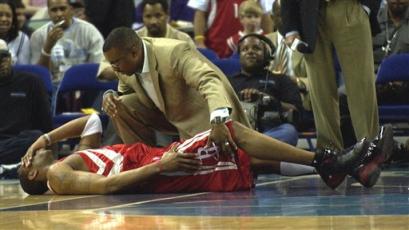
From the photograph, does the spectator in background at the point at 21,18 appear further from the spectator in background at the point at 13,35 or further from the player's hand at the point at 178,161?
the player's hand at the point at 178,161

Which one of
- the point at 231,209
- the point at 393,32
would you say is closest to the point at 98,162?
the point at 231,209

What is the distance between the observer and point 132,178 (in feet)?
19.5

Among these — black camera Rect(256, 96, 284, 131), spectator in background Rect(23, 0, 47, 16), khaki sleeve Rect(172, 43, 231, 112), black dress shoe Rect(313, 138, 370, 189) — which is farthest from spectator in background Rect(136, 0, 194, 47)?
spectator in background Rect(23, 0, 47, 16)

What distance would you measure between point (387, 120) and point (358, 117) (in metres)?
2.26

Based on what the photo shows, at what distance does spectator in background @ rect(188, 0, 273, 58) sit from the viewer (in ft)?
33.0

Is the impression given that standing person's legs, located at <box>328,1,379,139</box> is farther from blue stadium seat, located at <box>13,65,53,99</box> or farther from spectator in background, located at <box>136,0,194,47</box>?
blue stadium seat, located at <box>13,65,53,99</box>

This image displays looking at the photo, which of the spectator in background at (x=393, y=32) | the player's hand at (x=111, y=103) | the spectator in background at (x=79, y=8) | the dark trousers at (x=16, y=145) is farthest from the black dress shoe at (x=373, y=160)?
the spectator in background at (x=79, y=8)

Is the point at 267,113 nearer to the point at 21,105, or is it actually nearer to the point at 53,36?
the point at 21,105

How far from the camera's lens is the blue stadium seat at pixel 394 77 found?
27.4 ft

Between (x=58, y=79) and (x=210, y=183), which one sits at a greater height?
(x=210, y=183)

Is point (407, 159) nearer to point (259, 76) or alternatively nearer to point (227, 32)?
point (259, 76)

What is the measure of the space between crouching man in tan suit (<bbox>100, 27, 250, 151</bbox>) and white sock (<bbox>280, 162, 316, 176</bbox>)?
0.37m

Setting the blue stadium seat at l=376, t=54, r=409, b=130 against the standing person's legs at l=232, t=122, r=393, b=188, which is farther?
the blue stadium seat at l=376, t=54, r=409, b=130

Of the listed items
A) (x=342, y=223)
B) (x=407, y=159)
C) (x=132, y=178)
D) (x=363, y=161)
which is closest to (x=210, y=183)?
(x=132, y=178)
